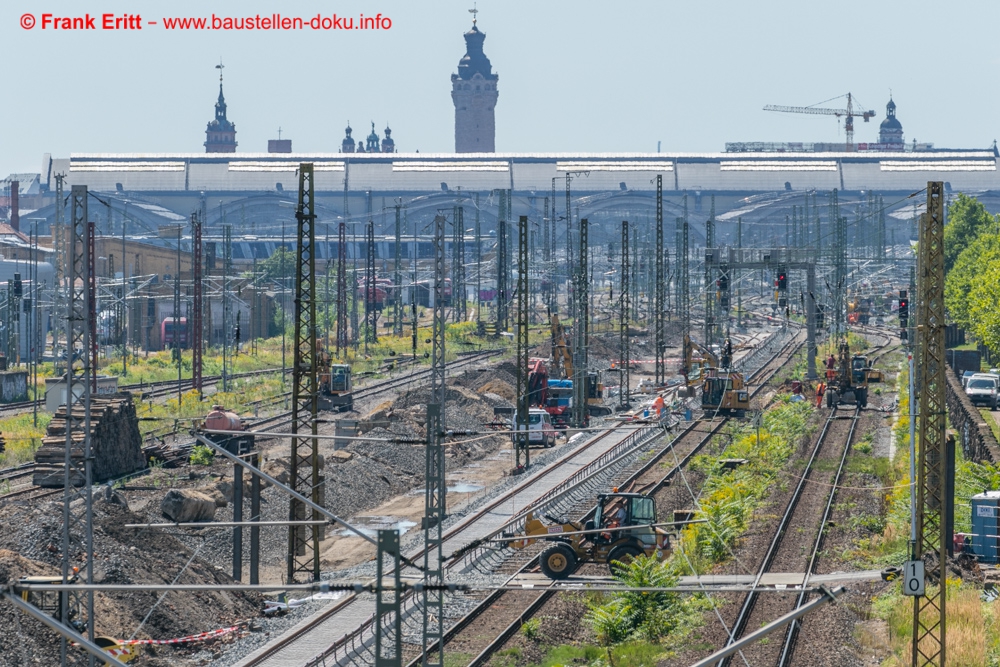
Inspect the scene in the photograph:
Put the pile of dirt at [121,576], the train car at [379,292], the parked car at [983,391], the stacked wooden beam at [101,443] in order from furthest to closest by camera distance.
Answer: the train car at [379,292] → the parked car at [983,391] → the stacked wooden beam at [101,443] → the pile of dirt at [121,576]

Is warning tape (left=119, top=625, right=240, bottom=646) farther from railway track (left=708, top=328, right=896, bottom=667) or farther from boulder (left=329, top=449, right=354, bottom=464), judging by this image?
boulder (left=329, top=449, right=354, bottom=464)

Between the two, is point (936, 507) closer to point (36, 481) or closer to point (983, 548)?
point (983, 548)

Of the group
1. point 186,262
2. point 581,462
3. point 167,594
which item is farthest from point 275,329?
point 167,594

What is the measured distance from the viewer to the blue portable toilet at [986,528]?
1114 inches

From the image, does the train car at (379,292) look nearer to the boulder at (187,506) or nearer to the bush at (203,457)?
the bush at (203,457)

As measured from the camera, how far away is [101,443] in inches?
1553

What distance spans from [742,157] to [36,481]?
142 metres

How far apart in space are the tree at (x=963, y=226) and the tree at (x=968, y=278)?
Answer: 1628 cm

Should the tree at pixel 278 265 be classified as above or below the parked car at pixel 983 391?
above

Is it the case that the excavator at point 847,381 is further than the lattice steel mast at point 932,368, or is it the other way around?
the excavator at point 847,381

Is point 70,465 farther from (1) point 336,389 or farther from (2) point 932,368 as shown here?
(1) point 336,389

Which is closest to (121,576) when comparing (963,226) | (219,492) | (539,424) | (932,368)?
(219,492)

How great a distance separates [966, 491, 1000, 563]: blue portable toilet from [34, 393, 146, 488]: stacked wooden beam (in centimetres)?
2198

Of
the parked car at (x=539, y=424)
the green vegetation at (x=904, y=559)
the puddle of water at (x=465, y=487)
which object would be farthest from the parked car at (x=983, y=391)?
the puddle of water at (x=465, y=487)
